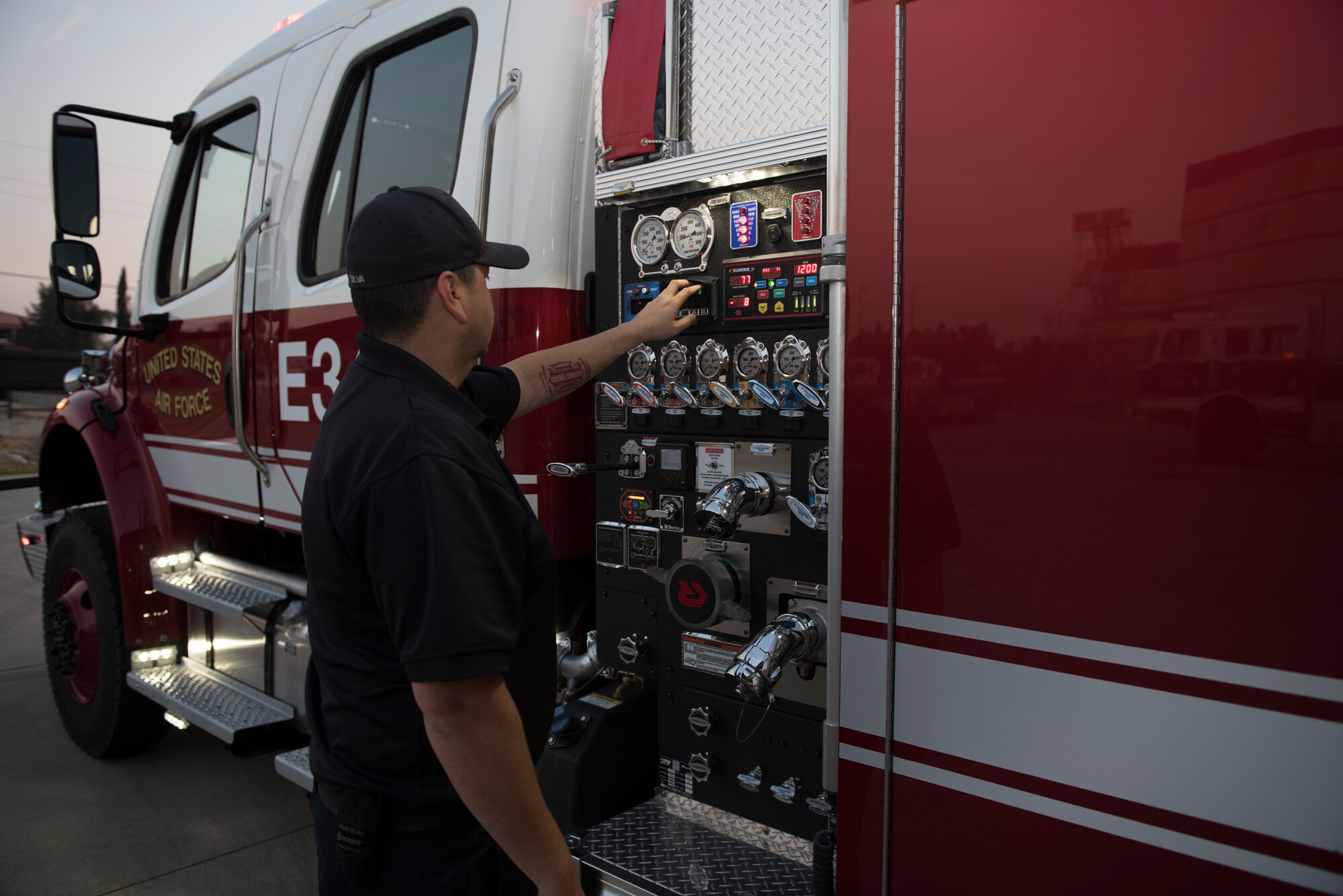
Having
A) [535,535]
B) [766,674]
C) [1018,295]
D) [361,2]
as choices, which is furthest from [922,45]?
[361,2]

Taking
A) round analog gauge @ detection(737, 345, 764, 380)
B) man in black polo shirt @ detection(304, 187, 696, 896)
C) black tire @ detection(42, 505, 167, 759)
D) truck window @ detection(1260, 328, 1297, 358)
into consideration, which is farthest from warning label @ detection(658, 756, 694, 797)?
black tire @ detection(42, 505, 167, 759)

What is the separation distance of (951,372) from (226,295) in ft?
10.1

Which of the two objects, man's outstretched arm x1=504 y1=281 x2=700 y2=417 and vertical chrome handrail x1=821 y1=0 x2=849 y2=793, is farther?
man's outstretched arm x1=504 y1=281 x2=700 y2=417

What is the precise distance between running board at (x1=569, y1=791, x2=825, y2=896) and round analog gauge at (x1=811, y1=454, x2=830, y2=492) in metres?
0.79

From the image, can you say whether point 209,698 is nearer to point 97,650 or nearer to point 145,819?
point 145,819

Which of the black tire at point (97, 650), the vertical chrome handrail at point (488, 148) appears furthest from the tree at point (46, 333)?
the vertical chrome handrail at point (488, 148)

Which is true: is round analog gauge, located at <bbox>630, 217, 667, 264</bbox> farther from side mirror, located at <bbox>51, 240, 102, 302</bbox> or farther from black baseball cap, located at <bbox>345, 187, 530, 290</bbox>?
side mirror, located at <bbox>51, 240, 102, 302</bbox>

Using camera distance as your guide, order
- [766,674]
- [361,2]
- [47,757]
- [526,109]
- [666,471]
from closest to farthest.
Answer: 1. [766,674]
2. [666,471]
3. [526,109]
4. [361,2]
5. [47,757]

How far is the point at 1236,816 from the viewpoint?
1.21 meters

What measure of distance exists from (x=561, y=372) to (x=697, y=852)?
1201 mm

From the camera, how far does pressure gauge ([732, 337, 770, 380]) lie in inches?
80.5

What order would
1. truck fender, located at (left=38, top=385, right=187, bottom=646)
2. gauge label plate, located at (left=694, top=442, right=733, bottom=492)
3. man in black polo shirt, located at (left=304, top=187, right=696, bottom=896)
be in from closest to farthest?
man in black polo shirt, located at (left=304, top=187, right=696, bottom=896), gauge label plate, located at (left=694, top=442, right=733, bottom=492), truck fender, located at (left=38, top=385, right=187, bottom=646)

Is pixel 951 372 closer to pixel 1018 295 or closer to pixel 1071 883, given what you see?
pixel 1018 295

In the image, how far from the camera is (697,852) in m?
2.17
